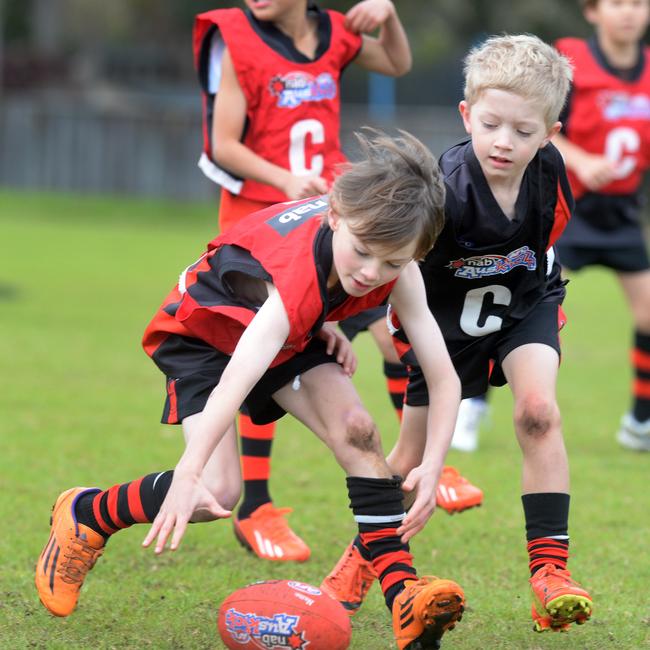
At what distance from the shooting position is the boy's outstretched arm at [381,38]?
5152 millimetres

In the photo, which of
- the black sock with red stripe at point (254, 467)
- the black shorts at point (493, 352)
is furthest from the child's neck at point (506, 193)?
the black sock with red stripe at point (254, 467)

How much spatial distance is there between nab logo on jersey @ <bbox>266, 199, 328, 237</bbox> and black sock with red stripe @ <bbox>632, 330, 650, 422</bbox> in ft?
11.1

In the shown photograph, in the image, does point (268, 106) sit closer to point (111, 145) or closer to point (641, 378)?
point (641, 378)

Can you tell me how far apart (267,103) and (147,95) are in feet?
78.4

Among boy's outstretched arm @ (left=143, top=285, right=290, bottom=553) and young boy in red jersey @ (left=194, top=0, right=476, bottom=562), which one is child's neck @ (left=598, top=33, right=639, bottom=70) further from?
boy's outstretched arm @ (left=143, top=285, right=290, bottom=553)

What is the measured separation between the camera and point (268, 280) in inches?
141

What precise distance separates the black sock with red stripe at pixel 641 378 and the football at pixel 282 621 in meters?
3.65

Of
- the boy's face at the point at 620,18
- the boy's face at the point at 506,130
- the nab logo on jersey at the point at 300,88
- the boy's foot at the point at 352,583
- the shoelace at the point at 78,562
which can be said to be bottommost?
the boy's foot at the point at 352,583

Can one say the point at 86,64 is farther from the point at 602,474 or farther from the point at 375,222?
the point at 375,222

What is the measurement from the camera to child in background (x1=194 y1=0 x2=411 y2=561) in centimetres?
493

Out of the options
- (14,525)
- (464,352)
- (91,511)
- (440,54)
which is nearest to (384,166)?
(464,352)

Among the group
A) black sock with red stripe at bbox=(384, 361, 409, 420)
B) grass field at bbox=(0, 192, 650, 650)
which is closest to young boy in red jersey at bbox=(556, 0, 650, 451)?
grass field at bbox=(0, 192, 650, 650)

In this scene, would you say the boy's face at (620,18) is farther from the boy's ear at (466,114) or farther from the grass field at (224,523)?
the boy's ear at (466,114)

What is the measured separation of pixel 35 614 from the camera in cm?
383
